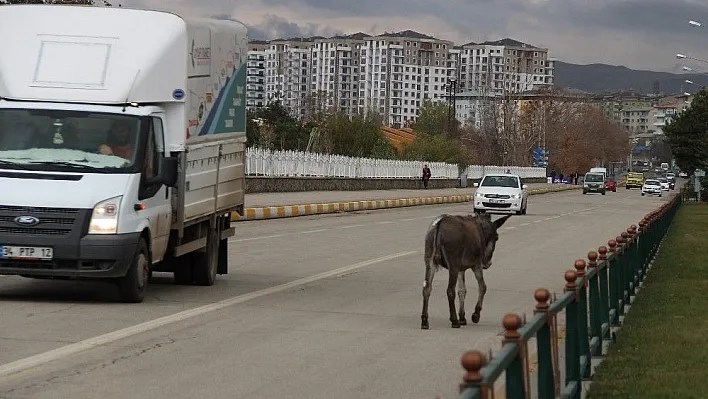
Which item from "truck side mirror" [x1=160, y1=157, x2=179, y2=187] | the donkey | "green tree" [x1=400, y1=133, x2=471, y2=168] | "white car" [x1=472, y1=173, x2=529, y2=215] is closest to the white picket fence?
"green tree" [x1=400, y1=133, x2=471, y2=168]

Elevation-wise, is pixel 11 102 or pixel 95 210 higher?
pixel 11 102

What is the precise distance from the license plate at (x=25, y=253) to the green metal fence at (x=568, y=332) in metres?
5.55

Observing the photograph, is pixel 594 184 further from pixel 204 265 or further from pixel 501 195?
pixel 204 265

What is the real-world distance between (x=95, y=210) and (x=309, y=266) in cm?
752

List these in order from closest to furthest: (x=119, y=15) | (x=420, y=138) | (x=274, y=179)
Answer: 1. (x=119, y=15)
2. (x=274, y=179)
3. (x=420, y=138)

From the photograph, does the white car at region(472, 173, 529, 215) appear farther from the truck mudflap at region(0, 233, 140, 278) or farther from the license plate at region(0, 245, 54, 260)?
the license plate at region(0, 245, 54, 260)

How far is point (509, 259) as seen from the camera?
24.9 meters

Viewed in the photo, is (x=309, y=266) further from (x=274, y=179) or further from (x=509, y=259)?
(x=274, y=179)

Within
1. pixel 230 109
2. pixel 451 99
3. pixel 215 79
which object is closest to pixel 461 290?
pixel 215 79

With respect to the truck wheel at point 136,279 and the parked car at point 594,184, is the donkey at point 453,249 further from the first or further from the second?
the parked car at point 594,184

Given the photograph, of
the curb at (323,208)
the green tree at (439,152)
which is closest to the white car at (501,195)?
the curb at (323,208)

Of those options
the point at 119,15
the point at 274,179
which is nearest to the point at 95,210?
the point at 119,15

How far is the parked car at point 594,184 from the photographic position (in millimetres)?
102250

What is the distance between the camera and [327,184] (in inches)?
2675
